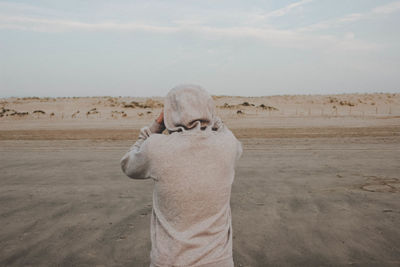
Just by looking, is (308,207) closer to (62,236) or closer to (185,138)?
(62,236)

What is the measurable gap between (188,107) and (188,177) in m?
0.35

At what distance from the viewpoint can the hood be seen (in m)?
1.62

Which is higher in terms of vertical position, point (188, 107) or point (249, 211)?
point (188, 107)

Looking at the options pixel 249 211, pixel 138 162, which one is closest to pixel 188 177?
pixel 138 162

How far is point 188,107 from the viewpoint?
63.7 inches

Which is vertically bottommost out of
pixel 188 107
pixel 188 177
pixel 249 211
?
pixel 249 211

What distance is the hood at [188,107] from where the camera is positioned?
5.30 feet

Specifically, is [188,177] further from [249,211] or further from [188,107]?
[249,211]

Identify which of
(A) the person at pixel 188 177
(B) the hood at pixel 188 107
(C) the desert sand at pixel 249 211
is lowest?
(C) the desert sand at pixel 249 211

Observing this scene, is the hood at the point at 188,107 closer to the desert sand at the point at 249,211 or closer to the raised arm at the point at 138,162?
the raised arm at the point at 138,162

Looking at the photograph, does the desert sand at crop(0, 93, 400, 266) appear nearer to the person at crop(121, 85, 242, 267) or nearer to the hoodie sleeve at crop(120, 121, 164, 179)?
the person at crop(121, 85, 242, 267)

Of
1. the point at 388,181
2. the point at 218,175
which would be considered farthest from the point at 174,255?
the point at 388,181

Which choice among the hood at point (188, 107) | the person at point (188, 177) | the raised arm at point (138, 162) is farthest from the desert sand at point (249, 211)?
the hood at point (188, 107)

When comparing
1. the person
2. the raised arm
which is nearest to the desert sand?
the person
